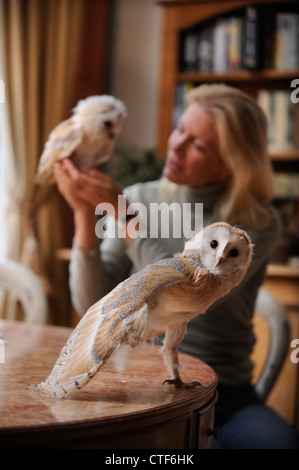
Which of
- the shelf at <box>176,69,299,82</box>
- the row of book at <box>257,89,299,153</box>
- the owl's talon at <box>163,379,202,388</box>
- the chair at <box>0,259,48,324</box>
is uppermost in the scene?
the shelf at <box>176,69,299,82</box>

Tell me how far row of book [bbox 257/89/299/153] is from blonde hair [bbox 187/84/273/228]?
1154 mm

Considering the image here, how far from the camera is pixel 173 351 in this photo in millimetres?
750

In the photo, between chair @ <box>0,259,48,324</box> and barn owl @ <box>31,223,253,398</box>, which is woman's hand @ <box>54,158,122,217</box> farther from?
chair @ <box>0,259,48,324</box>

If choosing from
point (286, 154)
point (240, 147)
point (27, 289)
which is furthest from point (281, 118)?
point (27, 289)

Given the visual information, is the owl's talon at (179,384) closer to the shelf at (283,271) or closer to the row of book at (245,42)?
the shelf at (283,271)

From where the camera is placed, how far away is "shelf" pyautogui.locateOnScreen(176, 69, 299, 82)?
242 centimetres

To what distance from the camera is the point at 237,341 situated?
50.2 inches

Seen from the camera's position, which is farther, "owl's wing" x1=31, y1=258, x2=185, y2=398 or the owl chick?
the owl chick

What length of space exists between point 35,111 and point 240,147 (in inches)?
58.3

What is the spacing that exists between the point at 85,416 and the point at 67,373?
2.4 inches

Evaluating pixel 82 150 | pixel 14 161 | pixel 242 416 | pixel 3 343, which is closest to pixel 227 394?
pixel 242 416

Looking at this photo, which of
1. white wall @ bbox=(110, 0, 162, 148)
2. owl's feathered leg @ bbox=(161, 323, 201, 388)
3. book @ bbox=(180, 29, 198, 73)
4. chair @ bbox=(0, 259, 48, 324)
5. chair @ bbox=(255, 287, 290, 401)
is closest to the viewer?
owl's feathered leg @ bbox=(161, 323, 201, 388)

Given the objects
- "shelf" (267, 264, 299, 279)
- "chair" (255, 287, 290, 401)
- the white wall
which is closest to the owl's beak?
"chair" (255, 287, 290, 401)

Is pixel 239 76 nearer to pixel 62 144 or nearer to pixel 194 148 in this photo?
pixel 194 148
